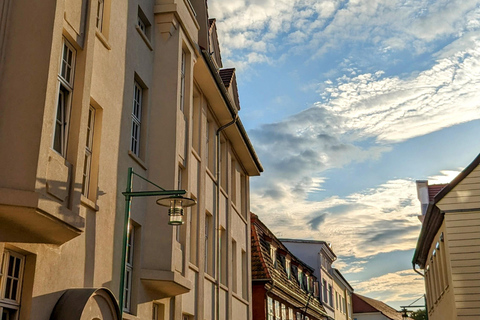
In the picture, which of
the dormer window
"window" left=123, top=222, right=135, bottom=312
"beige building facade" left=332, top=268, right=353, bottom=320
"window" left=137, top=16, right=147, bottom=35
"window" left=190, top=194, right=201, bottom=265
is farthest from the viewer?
"beige building facade" left=332, top=268, right=353, bottom=320

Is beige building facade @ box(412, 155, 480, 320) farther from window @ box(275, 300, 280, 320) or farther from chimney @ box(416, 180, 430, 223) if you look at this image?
chimney @ box(416, 180, 430, 223)

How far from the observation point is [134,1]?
14.4 m

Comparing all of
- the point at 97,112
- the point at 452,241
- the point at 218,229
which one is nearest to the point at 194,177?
the point at 218,229

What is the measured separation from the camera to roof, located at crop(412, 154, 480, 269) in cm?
2319

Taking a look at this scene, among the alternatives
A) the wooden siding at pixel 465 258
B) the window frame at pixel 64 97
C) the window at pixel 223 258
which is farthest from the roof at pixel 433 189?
the window frame at pixel 64 97

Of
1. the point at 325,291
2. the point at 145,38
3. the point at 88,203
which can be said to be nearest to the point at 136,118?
the point at 145,38

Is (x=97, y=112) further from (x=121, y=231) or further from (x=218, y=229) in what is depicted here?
(x=218, y=229)

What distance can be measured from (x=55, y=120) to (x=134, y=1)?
5.76 m

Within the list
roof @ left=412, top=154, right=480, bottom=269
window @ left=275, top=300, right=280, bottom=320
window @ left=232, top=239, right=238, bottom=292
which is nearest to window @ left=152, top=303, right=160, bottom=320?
window @ left=232, top=239, right=238, bottom=292

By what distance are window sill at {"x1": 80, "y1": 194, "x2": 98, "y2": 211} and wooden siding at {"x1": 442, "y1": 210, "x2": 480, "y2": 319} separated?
1542 centimetres

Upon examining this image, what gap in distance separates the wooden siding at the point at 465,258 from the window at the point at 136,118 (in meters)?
13.5

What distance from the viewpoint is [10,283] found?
28.4 ft

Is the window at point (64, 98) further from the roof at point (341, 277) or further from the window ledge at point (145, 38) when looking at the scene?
the roof at point (341, 277)

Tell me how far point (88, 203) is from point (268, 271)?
19074 millimetres
